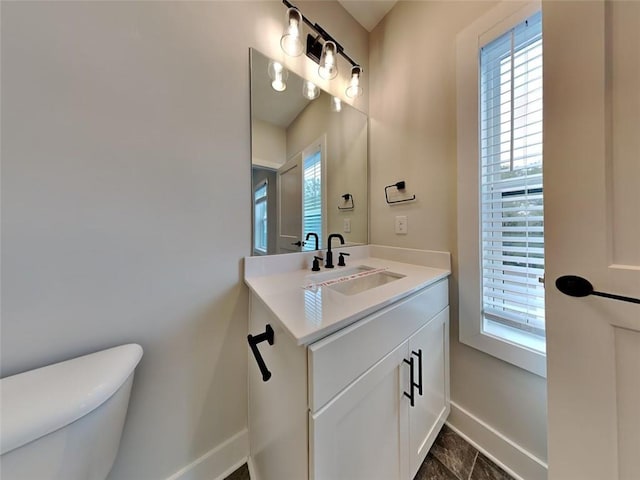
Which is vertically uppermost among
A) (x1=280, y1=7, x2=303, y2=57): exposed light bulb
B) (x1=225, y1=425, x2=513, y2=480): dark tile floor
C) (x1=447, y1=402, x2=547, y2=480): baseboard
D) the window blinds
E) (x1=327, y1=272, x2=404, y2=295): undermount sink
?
(x1=280, y1=7, x2=303, y2=57): exposed light bulb

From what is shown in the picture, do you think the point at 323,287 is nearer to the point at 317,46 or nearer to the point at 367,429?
the point at 367,429

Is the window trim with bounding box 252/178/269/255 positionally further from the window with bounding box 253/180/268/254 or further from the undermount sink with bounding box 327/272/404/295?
the undermount sink with bounding box 327/272/404/295

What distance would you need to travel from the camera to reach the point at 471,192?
3.25ft

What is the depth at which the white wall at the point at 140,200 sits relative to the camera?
583 mm

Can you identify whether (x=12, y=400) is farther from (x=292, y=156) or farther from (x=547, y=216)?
(x=547, y=216)

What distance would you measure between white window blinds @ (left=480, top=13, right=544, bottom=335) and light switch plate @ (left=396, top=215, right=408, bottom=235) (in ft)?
1.32

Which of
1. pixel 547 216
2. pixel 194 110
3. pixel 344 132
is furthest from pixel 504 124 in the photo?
pixel 194 110

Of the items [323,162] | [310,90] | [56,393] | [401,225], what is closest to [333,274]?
[401,225]

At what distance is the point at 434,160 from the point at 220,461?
5.88 ft

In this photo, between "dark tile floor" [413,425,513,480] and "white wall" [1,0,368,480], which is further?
"dark tile floor" [413,425,513,480]

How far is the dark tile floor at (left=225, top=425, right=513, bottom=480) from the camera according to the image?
90 centimetres

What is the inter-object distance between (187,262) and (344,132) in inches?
49.2

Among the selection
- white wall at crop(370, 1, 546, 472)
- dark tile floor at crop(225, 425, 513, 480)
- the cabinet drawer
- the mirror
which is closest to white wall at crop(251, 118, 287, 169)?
the mirror

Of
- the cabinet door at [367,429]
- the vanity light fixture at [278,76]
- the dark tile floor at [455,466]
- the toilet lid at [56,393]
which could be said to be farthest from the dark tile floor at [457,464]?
the vanity light fixture at [278,76]
